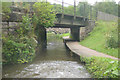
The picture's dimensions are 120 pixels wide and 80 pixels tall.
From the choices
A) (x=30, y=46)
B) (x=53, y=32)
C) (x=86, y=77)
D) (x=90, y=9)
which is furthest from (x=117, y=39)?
(x=53, y=32)

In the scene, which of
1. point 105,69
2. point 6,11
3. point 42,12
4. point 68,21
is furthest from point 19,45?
point 68,21

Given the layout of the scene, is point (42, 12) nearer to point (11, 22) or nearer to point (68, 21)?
point (11, 22)

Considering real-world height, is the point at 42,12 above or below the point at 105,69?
above

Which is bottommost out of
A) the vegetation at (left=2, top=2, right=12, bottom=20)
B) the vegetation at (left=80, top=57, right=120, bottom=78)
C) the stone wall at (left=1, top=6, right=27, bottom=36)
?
the vegetation at (left=80, top=57, right=120, bottom=78)

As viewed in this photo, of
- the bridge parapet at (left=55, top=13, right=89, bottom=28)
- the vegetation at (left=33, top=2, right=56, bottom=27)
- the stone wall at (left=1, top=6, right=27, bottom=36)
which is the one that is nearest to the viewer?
the stone wall at (left=1, top=6, right=27, bottom=36)

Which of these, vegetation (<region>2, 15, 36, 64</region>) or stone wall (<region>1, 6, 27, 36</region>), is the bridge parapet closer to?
vegetation (<region>2, 15, 36, 64</region>)

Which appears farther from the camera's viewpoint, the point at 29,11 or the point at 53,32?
the point at 53,32

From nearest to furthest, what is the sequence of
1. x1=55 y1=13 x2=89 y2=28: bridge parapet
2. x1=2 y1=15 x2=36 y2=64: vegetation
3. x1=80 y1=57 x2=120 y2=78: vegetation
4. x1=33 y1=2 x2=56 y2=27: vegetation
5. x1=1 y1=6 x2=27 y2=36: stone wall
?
x1=80 y1=57 x2=120 y2=78: vegetation < x1=2 y1=15 x2=36 y2=64: vegetation < x1=1 y1=6 x2=27 y2=36: stone wall < x1=33 y1=2 x2=56 y2=27: vegetation < x1=55 y1=13 x2=89 y2=28: bridge parapet

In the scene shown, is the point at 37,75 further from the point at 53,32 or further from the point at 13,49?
the point at 53,32

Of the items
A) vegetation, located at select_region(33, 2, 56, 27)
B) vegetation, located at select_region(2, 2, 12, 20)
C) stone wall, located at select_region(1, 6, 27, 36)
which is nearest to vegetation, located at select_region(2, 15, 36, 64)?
stone wall, located at select_region(1, 6, 27, 36)

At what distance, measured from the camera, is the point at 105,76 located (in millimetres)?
4652

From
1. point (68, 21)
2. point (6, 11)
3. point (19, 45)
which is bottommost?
point (19, 45)

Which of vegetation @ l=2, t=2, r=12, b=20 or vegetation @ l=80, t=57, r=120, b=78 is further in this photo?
vegetation @ l=2, t=2, r=12, b=20

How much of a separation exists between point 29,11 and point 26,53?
3.47 meters
